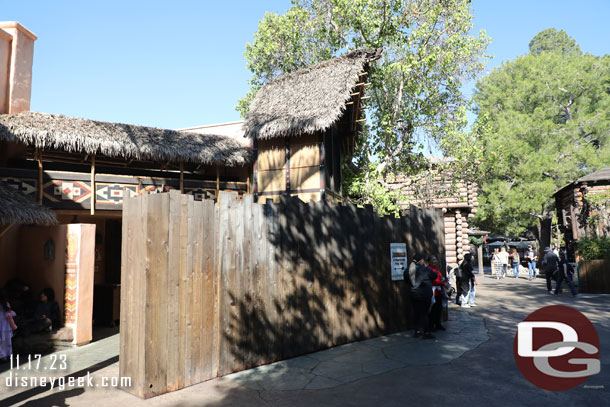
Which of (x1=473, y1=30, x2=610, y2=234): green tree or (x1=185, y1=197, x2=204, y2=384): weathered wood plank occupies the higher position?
(x1=473, y1=30, x2=610, y2=234): green tree

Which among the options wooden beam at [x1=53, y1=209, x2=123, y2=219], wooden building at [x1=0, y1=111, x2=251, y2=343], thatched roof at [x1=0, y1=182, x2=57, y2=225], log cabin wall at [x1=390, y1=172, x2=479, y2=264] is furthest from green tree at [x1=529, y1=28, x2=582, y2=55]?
thatched roof at [x1=0, y1=182, x2=57, y2=225]

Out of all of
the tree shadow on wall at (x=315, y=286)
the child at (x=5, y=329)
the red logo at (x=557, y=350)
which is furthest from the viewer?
the child at (x=5, y=329)

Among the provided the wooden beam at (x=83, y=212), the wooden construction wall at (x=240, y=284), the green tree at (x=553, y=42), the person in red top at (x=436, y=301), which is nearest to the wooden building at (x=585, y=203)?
the person in red top at (x=436, y=301)

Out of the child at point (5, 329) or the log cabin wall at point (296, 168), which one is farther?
the log cabin wall at point (296, 168)

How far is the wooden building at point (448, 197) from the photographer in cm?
1739

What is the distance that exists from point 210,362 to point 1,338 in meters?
4.35

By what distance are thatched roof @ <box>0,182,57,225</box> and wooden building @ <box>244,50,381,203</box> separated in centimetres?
593

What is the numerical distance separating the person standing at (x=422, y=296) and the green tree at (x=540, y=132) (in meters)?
15.7

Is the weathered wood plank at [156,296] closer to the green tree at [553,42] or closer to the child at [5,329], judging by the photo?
the child at [5,329]

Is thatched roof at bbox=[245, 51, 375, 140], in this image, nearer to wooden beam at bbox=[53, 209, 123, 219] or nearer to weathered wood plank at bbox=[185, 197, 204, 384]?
wooden beam at bbox=[53, 209, 123, 219]

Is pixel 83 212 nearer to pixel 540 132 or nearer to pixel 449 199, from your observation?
pixel 449 199

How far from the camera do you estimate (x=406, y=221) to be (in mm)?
9125

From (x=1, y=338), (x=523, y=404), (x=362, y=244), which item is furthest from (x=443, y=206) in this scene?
(x=1, y=338)

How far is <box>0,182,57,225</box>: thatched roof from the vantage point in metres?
8.27
